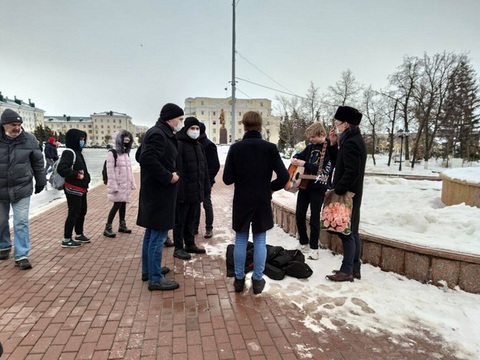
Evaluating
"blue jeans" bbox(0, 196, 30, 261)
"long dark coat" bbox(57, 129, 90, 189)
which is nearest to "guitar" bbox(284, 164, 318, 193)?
"long dark coat" bbox(57, 129, 90, 189)

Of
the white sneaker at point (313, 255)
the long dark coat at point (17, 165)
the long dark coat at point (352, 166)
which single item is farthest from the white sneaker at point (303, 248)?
the long dark coat at point (17, 165)

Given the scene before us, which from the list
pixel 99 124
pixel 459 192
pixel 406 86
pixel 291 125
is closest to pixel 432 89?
pixel 406 86

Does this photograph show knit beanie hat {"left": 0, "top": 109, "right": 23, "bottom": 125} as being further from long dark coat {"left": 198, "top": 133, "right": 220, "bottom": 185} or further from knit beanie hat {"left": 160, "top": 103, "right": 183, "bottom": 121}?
long dark coat {"left": 198, "top": 133, "right": 220, "bottom": 185}

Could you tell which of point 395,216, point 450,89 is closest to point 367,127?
point 450,89

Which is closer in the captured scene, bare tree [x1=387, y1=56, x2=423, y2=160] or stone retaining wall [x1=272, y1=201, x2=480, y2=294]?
stone retaining wall [x1=272, y1=201, x2=480, y2=294]

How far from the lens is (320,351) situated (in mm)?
2604

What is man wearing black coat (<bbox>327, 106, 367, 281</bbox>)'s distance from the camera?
3.60 metres

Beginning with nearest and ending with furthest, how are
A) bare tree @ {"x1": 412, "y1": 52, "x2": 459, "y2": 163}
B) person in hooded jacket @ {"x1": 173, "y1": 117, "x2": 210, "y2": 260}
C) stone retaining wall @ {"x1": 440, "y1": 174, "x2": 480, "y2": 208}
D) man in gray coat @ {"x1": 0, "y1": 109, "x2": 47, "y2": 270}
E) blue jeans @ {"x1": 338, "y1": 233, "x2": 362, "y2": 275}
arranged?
1. blue jeans @ {"x1": 338, "y1": 233, "x2": 362, "y2": 275}
2. man in gray coat @ {"x1": 0, "y1": 109, "x2": 47, "y2": 270}
3. person in hooded jacket @ {"x1": 173, "y1": 117, "x2": 210, "y2": 260}
4. stone retaining wall @ {"x1": 440, "y1": 174, "x2": 480, "y2": 208}
5. bare tree @ {"x1": 412, "y1": 52, "x2": 459, "y2": 163}

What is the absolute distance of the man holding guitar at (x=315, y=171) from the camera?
4.34 m

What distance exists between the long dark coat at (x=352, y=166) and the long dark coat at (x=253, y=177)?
2.38ft

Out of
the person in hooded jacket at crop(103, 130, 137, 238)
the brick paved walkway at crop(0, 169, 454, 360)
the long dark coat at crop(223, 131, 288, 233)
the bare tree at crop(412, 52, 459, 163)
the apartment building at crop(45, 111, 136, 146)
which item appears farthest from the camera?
the apartment building at crop(45, 111, 136, 146)

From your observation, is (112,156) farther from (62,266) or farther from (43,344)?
(43,344)

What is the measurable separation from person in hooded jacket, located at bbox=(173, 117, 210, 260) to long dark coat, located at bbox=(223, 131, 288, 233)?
1294 mm

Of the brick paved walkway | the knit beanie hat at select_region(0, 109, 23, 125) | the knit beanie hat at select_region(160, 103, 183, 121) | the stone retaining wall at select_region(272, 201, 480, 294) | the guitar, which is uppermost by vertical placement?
the knit beanie hat at select_region(160, 103, 183, 121)
